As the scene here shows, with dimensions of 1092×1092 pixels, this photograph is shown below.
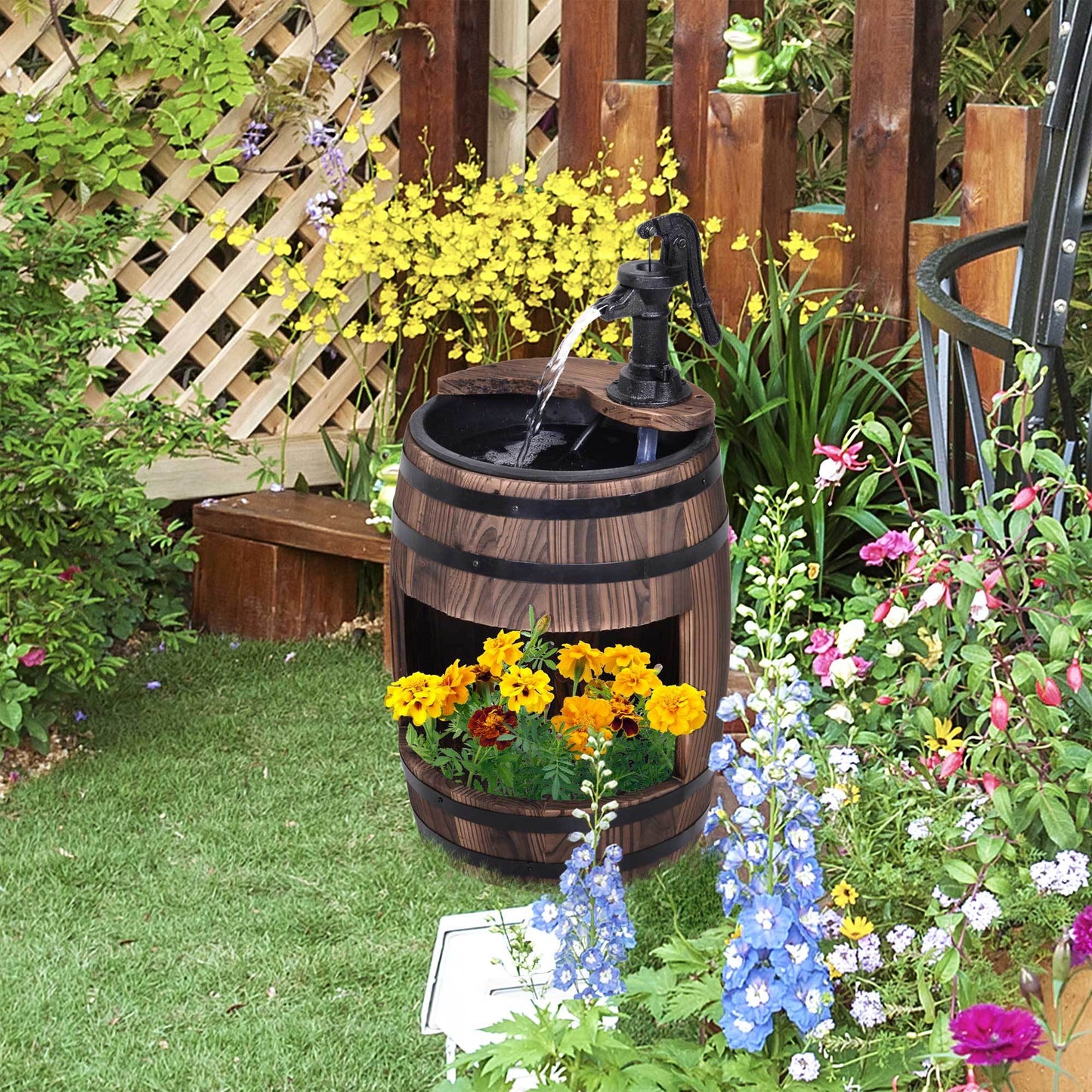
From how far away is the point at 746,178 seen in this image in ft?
9.96

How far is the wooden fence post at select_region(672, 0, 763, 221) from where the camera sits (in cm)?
308

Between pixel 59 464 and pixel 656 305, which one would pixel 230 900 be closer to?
pixel 59 464

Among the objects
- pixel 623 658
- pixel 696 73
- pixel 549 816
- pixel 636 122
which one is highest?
pixel 696 73

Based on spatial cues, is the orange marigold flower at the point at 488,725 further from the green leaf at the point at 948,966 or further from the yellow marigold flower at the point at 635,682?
the green leaf at the point at 948,966

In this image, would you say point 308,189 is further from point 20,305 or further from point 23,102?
point 20,305

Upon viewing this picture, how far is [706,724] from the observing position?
2195 mm

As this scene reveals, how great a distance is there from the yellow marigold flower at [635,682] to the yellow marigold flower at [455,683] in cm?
22

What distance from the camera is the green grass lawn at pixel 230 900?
186cm

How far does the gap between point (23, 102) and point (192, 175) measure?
14.5 inches

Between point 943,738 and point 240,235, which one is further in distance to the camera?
point 240,235

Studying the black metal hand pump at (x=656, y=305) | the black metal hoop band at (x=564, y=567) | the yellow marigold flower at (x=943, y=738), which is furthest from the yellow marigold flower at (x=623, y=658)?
the yellow marigold flower at (x=943, y=738)

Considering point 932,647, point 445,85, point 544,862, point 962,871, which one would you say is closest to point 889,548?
point 932,647

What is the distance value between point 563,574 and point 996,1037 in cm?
103

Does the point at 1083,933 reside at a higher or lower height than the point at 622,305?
lower
